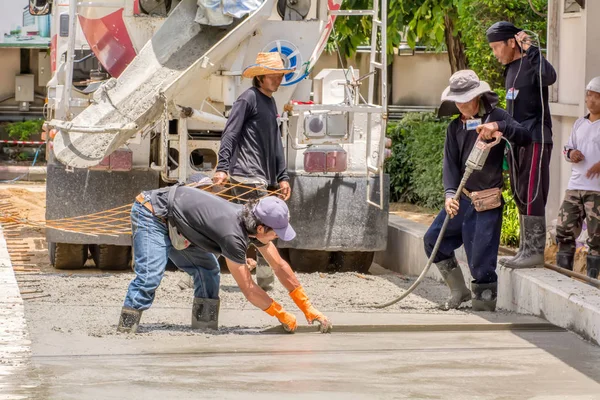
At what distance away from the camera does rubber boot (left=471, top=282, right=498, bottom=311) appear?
8.65 m

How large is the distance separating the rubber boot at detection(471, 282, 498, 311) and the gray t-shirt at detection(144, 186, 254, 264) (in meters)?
1.91

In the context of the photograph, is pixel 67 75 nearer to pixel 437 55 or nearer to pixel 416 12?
pixel 416 12

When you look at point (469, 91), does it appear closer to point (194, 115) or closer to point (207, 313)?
point (207, 313)

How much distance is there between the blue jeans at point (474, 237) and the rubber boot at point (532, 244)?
30 cm

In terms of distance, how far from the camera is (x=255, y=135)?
9.24 m

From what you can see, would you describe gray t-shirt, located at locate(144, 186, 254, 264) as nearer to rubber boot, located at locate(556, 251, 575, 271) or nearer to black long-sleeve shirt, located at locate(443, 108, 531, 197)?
black long-sleeve shirt, located at locate(443, 108, 531, 197)

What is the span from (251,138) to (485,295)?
2039mm

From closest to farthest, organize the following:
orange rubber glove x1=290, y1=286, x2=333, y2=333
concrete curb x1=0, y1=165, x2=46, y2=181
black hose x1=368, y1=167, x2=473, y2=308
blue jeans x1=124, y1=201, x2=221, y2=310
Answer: blue jeans x1=124, y1=201, x2=221, y2=310, orange rubber glove x1=290, y1=286, x2=333, y2=333, black hose x1=368, y1=167, x2=473, y2=308, concrete curb x1=0, y1=165, x2=46, y2=181

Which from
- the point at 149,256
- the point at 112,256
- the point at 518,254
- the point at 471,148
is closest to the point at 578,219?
the point at 518,254

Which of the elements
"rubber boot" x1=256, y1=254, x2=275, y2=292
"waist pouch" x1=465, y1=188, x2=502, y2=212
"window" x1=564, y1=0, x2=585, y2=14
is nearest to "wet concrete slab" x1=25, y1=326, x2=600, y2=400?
"waist pouch" x1=465, y1=188, x2=502, y2=212

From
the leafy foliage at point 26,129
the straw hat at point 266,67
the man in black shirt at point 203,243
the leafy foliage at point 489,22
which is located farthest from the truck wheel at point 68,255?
the leafy foliage at point 26,129

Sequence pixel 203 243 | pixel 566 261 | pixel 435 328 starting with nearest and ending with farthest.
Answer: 1. pixel 203 243
2. pixel 435 328
3. pixel 566 261

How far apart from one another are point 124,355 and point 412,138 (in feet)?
32.7

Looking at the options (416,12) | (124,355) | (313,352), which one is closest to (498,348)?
(313,352)
